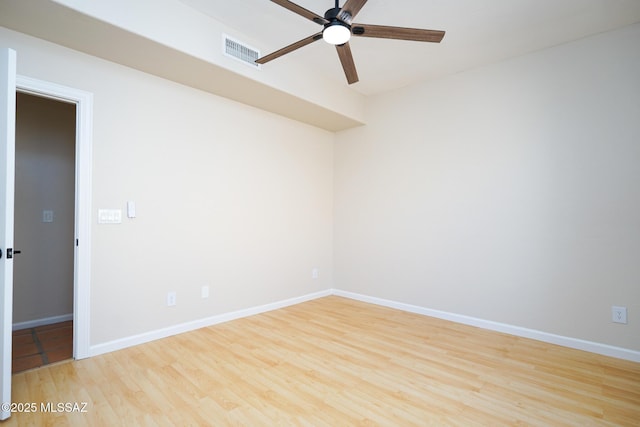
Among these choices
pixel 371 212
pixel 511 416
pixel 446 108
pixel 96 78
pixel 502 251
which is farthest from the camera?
pixel 371 212

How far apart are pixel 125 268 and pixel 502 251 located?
369cm

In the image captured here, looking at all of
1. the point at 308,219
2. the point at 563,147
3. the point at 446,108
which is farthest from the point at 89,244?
the point at 563,147

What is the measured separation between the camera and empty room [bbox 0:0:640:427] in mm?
2096

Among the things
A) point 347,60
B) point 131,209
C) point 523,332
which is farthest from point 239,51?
point 523,332

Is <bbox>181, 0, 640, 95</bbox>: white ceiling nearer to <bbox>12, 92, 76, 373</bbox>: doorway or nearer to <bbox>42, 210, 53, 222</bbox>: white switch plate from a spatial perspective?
<bbox>12, 92, 76, 373</bbox>: doorway

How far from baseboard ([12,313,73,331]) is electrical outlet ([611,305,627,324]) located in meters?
5.50

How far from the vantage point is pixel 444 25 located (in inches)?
109

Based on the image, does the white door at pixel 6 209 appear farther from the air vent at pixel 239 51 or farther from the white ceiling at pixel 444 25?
the air vent at pixel 239 51

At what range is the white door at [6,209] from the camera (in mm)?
1825

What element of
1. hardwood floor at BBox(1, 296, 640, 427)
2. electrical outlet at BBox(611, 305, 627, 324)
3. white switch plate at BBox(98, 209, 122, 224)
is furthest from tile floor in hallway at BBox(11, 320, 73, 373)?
electrical outlet at BBox(611, 305, 627, 324)

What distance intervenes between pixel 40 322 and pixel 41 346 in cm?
81

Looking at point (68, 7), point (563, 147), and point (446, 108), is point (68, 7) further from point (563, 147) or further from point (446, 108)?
point (563, 147)

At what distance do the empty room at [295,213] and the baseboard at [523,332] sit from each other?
0.7 inches

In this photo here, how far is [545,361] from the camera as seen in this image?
2.64 meters
